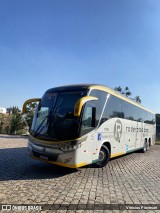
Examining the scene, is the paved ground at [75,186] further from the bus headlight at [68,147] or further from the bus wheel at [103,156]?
the bus headlight at [68,147]

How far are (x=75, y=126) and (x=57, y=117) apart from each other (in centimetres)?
79

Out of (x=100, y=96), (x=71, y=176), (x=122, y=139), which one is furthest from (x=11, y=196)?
(x=122, y=139)

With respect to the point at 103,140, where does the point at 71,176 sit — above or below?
below

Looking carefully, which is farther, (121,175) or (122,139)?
(122,139)

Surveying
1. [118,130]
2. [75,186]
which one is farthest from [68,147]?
[118,130]

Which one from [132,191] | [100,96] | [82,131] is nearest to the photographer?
[132,191]

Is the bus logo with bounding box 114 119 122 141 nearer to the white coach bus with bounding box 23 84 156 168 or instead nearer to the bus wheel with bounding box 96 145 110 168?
the white coach bus with bounding box 23 84 156 168

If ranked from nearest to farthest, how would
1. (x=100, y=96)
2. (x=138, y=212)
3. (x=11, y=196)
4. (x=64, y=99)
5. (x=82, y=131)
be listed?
(x=138, y=212)
(x=11, y=196)
(x=82, y=131)
(x=64, y=99)
(x=100, y=96)

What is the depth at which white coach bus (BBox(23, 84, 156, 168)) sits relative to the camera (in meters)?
7.04

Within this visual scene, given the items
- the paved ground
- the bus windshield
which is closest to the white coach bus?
the bus windshield

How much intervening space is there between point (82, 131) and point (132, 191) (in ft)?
8.07

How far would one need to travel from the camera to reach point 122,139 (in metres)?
11.0

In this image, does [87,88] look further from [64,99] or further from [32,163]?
[32,163]

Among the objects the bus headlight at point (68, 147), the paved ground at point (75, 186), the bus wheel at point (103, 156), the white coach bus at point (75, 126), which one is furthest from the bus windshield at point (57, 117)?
the bus wheel at point (103, 156)
